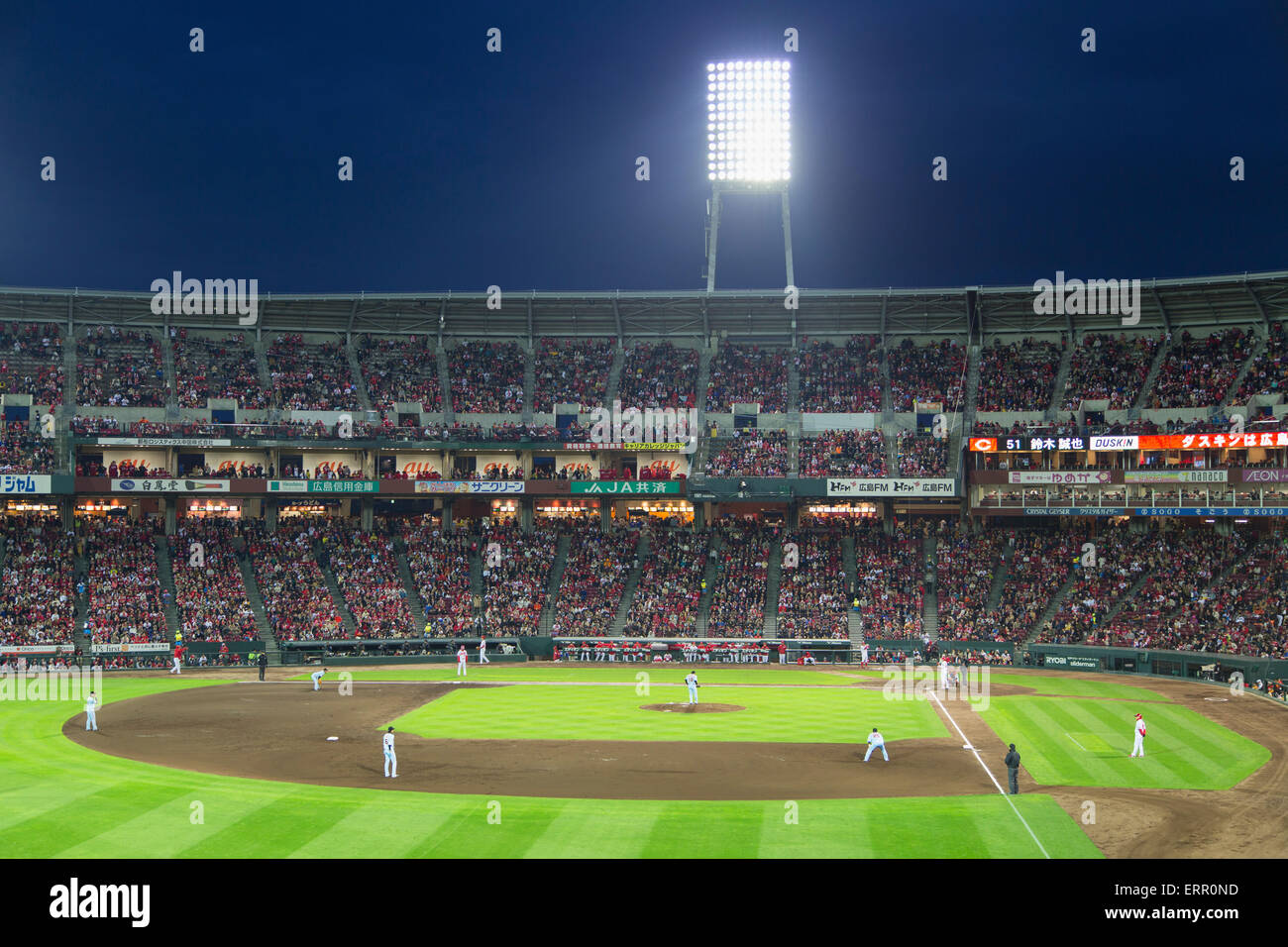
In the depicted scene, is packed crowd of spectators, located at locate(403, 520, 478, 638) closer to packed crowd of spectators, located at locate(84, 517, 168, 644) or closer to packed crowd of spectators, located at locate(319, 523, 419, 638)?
packed crowd of spectators, located at locate(319, 523, 419, 638)

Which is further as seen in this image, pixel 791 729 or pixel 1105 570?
pixel 1105 570

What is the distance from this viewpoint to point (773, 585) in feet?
205

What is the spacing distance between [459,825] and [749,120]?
55.9 m

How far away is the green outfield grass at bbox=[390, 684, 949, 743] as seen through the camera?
3391 cm

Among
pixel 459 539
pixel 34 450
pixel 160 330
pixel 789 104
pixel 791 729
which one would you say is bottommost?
pixel 791 729

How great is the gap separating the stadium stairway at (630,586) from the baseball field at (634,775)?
15.3 metres

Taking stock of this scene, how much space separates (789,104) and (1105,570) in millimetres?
34425

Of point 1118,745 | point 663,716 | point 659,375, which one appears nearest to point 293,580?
point 659,375

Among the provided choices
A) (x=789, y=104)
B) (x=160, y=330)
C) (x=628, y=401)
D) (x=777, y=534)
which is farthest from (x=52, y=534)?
(x=789, y=104)

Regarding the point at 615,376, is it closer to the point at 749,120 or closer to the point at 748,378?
the point at 748,378

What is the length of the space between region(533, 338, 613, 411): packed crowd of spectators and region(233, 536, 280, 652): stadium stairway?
20769 millimetres

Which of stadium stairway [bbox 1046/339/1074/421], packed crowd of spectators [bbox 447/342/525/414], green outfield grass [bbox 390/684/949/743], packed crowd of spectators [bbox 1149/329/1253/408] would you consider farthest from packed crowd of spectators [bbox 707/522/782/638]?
packed crowd of spectators [bbox 1149/329/1253/408]
